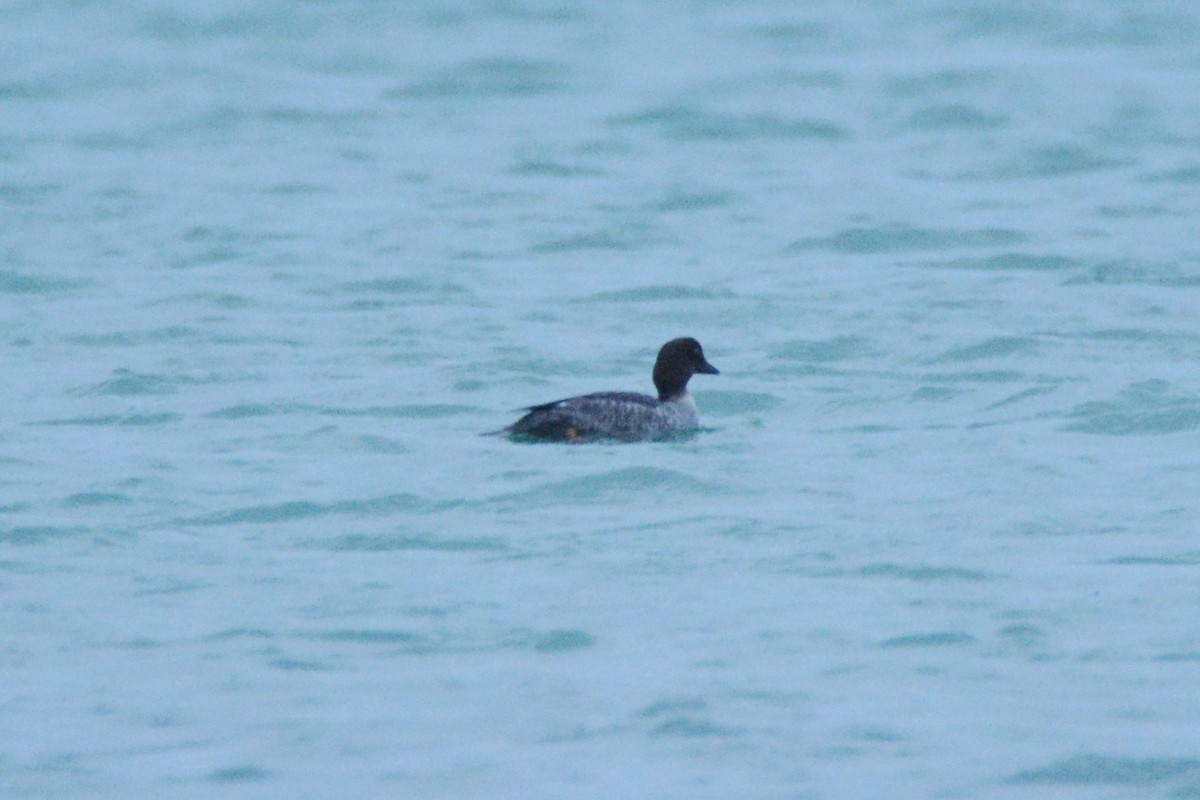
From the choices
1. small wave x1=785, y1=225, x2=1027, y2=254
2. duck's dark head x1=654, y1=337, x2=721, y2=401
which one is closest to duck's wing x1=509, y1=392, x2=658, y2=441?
duck's dark head x1=654, y1=337, x2=721, y2=401

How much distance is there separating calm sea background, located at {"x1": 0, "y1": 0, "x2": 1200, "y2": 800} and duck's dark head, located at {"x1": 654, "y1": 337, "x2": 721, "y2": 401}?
31 cm

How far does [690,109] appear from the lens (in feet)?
90.2

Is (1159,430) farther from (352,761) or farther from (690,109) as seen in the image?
(690,109)

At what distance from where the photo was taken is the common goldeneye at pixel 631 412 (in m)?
12.5

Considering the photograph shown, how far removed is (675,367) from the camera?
13156 mm

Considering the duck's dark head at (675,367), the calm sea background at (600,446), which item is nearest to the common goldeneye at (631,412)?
the duck's dark head at (675,367)

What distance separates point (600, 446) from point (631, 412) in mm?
304

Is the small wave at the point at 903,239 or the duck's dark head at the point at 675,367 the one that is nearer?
the duck's dark head at the point at 675,367

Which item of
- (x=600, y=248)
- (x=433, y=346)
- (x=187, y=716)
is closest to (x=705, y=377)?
(x=433, y=346)

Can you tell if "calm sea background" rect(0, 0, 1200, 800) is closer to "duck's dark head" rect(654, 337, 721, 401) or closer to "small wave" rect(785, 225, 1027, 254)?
"small wave" rect(785, 225, 1027, 254)

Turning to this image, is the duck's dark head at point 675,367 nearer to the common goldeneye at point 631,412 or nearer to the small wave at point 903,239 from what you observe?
the common goldeneye at point 631,412

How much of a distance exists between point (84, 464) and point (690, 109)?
15910 millimetres

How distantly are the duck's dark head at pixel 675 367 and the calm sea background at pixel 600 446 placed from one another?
312 millimetres

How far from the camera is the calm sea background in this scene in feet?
27.1
